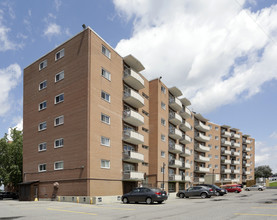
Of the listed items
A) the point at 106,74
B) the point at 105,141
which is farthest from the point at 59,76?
the point at 105,141

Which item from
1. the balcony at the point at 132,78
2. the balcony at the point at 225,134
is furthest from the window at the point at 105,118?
the balcony at the point at 225,134

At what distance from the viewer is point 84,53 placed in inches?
1246

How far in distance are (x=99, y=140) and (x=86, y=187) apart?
5.33m

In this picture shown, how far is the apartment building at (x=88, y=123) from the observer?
99.1 ft

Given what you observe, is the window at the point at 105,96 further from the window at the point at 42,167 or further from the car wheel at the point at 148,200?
the car wheel at the point at 148,200

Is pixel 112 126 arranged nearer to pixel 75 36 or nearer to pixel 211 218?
pixel 75 36

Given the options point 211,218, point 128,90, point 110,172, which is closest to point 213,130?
point 128,90

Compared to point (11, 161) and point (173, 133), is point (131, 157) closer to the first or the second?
point (173, 133)

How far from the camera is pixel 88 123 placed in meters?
29.6

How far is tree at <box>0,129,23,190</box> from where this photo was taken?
45375 mm

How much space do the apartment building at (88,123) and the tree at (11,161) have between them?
31.9 ft

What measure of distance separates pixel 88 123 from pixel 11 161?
2454 cm

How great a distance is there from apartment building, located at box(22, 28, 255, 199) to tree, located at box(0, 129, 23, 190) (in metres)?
9.72

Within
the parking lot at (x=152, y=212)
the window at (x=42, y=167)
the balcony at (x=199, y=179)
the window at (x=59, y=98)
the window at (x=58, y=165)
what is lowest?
the balcony at (x=199, y=179)
